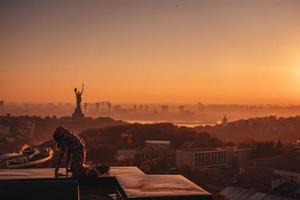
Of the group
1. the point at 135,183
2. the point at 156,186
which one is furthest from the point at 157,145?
the point at 156,186

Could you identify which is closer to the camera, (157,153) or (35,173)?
(35,173)

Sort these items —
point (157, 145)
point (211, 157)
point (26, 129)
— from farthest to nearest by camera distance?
1. point (26, 129)
2. point (157, 145)
3. point (211, 157)

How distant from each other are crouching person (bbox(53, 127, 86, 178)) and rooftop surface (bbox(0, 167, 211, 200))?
0.55 feet

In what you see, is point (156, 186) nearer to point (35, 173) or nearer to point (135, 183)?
point (135, 183)

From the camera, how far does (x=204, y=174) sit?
26.5 meters

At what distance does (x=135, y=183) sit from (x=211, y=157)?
2680 cm

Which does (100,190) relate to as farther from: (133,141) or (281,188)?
(133,141)

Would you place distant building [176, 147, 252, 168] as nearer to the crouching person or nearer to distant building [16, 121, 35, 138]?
the crouching person

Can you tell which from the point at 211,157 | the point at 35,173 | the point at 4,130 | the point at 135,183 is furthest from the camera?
the point at 4,130

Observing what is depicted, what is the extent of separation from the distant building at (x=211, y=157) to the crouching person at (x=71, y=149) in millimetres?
23282

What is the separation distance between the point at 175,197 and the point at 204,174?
75.7 ft

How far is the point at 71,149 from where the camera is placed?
16.2ft

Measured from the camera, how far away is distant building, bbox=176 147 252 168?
2903cm

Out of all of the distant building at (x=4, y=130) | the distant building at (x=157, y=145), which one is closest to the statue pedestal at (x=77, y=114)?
the distant building at (x=4, y=130)
